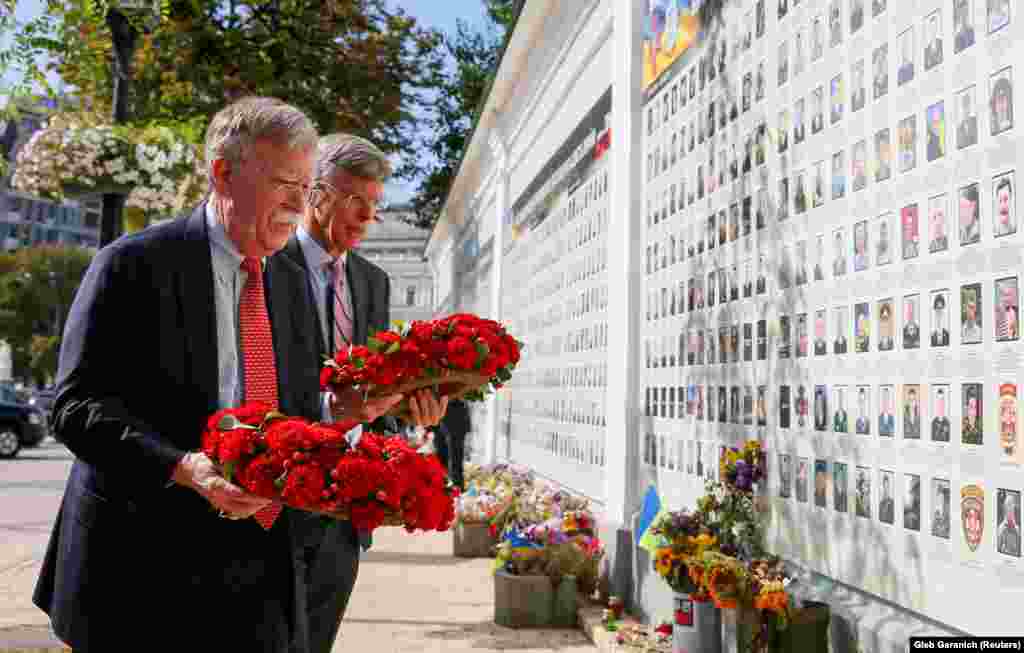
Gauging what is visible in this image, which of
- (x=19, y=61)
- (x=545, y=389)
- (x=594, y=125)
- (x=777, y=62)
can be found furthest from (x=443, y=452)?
(x=777, y=62)

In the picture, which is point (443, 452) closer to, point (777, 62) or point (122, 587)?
point (777, 62)

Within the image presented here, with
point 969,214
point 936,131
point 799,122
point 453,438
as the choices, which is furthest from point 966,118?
point 453,438

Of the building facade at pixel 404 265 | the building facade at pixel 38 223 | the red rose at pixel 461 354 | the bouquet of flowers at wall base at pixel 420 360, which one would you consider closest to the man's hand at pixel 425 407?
the bouquet of flowers at wall base at pixel 420 360

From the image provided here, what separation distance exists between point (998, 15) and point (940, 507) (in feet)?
4.39

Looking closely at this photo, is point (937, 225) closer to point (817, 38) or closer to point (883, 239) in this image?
point (883, 239)

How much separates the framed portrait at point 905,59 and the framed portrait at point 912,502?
1.19 metres

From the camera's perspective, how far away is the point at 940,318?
3.06 meters

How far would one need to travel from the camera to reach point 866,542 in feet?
11.8

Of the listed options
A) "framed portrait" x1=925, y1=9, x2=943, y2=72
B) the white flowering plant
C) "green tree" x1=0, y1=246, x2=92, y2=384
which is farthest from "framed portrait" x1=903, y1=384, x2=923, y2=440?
"green tree" x1=0, y1=246, x2=92, y2=384

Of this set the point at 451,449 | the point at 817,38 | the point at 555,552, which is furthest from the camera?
the point at 451,449

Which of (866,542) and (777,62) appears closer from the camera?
(866,542)

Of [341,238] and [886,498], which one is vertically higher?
[341,238]

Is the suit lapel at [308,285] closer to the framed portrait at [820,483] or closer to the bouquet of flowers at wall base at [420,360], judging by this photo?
the bouquet of flowers at wall base at [420,360]

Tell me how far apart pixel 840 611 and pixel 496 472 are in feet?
28.7
